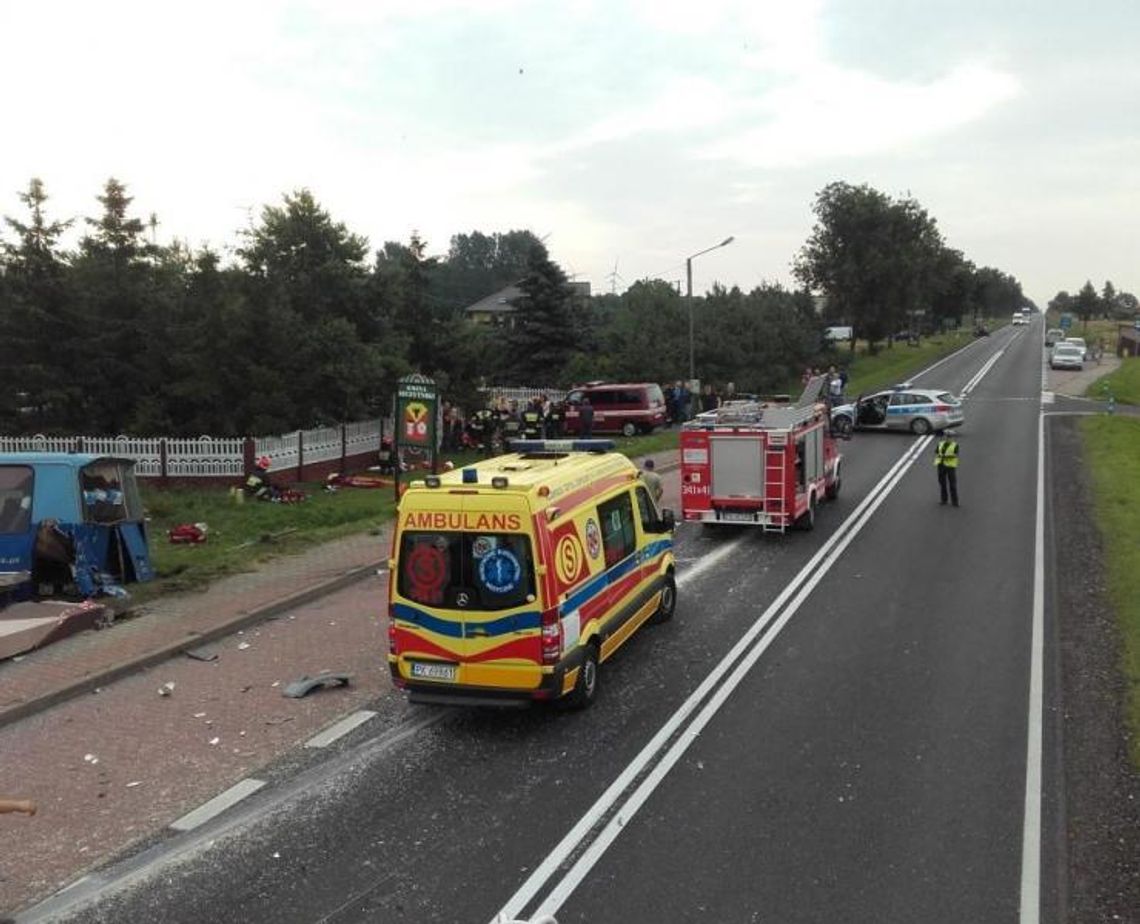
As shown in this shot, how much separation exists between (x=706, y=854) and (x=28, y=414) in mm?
24076

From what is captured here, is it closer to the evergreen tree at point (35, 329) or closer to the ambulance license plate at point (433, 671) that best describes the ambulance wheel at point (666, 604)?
the ambulance license plate at point (433, 671)

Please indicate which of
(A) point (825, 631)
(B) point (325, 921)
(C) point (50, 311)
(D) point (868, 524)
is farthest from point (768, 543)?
(C) point (50, 311)

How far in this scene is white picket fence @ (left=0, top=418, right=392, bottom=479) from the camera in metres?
22.7

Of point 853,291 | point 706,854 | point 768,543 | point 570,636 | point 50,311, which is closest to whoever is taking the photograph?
point 706,854

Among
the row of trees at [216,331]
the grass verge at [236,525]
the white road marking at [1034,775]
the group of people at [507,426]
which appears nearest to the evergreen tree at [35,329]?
the row of trees at [216,331]

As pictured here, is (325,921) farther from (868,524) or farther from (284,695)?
(868,524)

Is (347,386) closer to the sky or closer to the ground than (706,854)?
closer to the sky

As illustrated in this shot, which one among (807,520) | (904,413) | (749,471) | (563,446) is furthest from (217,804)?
(904,413)

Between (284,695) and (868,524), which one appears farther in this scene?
(868,524)

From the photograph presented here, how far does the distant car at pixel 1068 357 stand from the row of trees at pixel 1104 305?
281 ft

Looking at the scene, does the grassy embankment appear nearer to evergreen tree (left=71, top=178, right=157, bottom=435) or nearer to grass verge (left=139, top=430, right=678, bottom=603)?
grass verge (left=139, top=430, right=678, bottom=603)

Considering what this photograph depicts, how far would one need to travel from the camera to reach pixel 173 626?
1158cm

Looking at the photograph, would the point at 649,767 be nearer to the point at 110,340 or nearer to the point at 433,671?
the point at 433,671

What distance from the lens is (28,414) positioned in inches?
976
